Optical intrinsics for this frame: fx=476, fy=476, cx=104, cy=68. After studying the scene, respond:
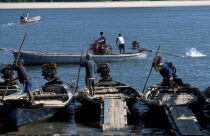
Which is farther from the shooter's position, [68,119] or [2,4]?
[2,4]

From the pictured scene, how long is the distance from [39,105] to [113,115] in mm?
2778

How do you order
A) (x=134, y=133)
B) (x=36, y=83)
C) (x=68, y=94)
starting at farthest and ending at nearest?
(x=36, y=83) → (x=68, y=94) → (x=134, y=133)

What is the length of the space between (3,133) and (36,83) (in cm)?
880

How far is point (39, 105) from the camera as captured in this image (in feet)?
57.2

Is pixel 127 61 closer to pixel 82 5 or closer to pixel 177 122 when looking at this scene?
pixel 177 122

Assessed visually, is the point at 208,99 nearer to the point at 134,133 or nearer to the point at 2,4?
the point at 134,133

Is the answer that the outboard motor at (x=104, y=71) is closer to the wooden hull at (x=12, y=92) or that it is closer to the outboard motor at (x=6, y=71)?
the wooden hull at (x=12, y=92)

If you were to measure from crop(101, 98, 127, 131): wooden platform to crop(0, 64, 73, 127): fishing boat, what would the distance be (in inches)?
71.9

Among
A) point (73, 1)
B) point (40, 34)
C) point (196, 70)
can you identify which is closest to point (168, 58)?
point (196, 70)

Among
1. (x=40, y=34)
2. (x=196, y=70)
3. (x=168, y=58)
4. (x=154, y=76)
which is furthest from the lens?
(x=40, y=34)

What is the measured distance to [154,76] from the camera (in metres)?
29.7

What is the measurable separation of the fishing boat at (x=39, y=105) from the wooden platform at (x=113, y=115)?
183cm

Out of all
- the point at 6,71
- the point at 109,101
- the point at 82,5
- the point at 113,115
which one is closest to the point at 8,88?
the point at 6,71

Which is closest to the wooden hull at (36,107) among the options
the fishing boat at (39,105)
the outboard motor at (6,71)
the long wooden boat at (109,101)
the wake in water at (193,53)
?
the fishing boat at (39,105)
